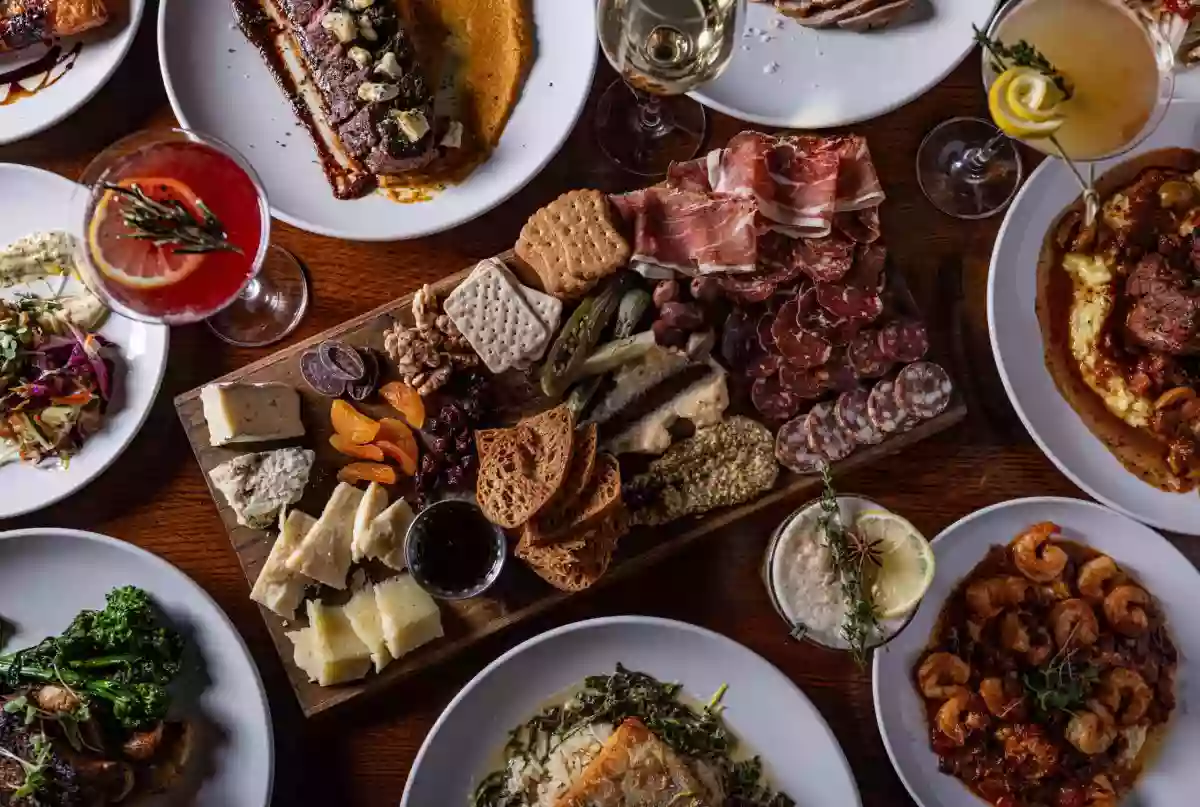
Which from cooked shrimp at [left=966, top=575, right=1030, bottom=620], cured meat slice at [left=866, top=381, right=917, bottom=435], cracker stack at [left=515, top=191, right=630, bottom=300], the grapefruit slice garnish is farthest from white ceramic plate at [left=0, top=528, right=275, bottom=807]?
cooked shrimp at [left=966, top=575, right=1030, bottom=620]

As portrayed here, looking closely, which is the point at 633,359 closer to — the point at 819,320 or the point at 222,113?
the point at 819,320

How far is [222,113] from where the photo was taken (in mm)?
2381

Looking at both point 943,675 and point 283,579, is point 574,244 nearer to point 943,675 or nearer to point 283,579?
point 283,579

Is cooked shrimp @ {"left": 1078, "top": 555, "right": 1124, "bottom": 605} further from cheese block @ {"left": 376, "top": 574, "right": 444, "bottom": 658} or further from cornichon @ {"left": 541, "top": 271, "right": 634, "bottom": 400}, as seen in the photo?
cheese block @ {"left": 376, "top": 574, "right": 444, "bottom": 658}

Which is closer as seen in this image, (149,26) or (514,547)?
(514,547)

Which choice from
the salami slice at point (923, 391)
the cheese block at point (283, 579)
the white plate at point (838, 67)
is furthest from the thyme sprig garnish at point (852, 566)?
the cheese block at point (283, 579)

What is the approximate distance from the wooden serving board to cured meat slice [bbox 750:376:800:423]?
5.7 inches

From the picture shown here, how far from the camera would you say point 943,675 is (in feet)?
7.50

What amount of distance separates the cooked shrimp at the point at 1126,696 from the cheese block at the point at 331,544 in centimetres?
179

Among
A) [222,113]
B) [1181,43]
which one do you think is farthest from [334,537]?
[1181,43]

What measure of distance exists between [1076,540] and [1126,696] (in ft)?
1.22

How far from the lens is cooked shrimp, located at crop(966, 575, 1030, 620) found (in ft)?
7.58

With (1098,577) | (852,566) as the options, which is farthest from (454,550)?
(1098,577)

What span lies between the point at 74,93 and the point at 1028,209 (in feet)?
7.54
